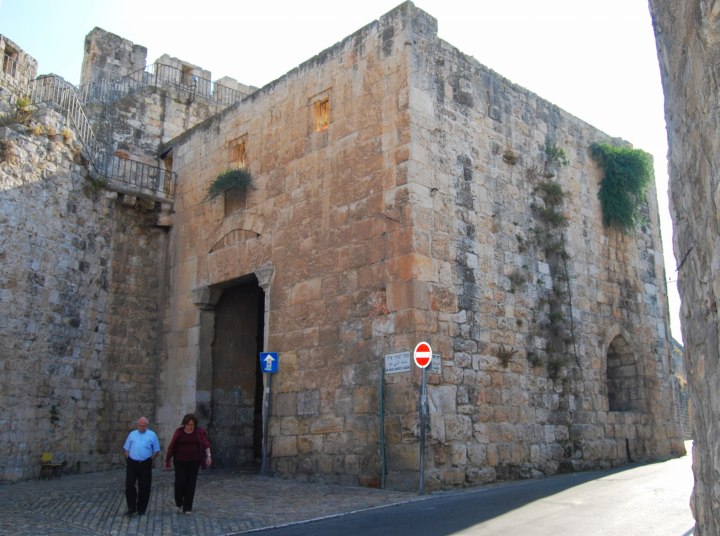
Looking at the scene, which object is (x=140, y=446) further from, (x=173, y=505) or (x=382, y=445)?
(x=382, y=445)

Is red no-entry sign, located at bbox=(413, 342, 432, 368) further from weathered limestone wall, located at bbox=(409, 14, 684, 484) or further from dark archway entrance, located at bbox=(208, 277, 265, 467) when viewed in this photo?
dark archway entrance, located at bbox=(208, 277, 265, 467)

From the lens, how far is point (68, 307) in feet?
43.3

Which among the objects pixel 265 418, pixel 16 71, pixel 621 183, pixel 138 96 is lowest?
pixel 265 418

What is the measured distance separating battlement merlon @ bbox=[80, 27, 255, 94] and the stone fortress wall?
2809 millimetres

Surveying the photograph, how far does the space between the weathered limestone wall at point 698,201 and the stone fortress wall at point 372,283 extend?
6363 millimetres

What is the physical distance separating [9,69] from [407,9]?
8.22 meters

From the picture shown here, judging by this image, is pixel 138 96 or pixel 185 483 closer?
pixel 185 483

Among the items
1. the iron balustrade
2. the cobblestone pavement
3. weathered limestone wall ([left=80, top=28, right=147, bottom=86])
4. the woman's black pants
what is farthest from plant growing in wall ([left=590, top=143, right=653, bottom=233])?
weathered limestone wall ([left=80, top=28, right=147, bottom=86])

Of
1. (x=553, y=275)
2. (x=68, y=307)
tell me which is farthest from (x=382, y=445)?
(x=68, y=307)

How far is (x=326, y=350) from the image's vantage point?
11.3 m

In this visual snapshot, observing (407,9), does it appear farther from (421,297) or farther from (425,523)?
(425,523)

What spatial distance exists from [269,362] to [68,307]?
158 inches

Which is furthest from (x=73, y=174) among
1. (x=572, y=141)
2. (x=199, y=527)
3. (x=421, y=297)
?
(x=572, y=141)

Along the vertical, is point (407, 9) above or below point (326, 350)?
above
